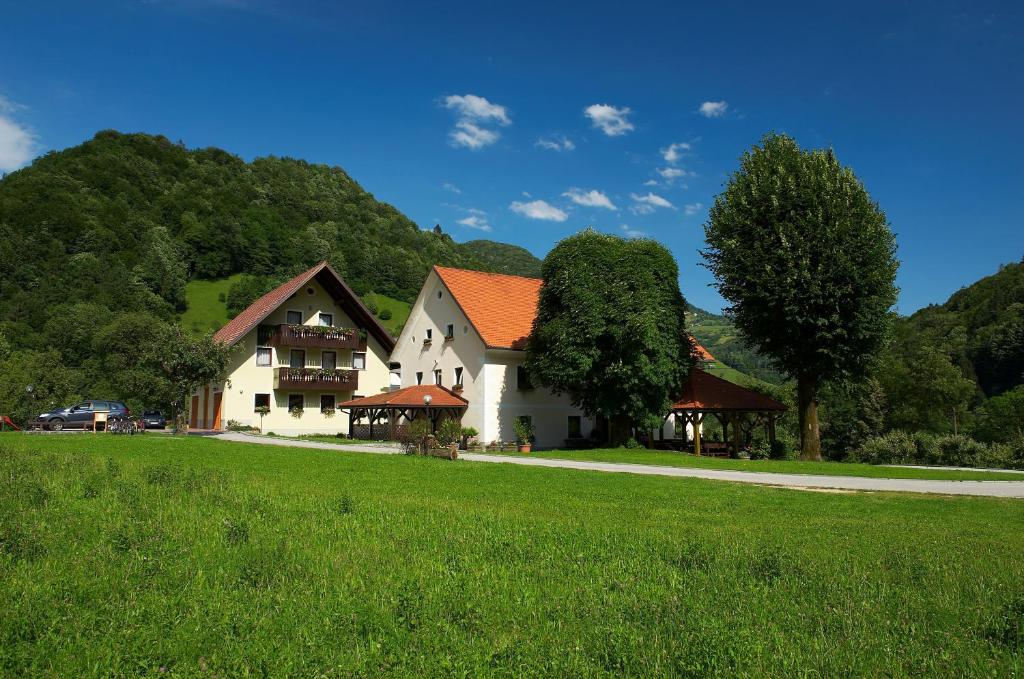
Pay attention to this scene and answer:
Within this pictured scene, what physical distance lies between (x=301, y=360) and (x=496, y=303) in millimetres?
16092

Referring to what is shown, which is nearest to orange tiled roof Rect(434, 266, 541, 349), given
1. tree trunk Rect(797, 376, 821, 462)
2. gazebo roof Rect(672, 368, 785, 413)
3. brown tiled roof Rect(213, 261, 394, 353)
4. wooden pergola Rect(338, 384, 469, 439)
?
wooden pergola Rect(338, 384, 469, 439)

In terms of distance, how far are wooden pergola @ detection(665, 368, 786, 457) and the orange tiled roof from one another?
9.47 meters

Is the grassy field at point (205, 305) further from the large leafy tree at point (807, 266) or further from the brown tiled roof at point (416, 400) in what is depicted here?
the large leafy tree at point (807, 266)

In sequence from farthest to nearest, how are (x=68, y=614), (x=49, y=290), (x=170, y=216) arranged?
(x=170, y=216) → (x=49, y=290) → (x=68, y=614)

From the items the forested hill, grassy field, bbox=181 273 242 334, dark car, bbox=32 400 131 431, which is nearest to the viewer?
dark car, bbox=32 400 131 431

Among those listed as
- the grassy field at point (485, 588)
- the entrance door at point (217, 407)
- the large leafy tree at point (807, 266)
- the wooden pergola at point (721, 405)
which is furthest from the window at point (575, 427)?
the grassy field at point (485, 588)

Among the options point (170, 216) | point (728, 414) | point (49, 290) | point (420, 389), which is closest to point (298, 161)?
point (170, 216)

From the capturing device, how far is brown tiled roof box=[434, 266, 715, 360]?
123ft

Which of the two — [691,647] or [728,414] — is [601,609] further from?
[728,414]

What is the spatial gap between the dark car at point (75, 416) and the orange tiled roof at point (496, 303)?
22.8 meters

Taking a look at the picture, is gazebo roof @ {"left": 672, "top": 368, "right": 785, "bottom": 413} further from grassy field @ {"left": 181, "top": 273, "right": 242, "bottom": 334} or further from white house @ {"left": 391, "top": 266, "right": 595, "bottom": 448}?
grassy field @ {"left": 181, "top": 273, "right": 242, "bottom": 334}

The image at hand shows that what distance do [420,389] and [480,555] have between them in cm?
3098

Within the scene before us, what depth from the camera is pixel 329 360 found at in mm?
48500

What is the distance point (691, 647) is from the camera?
4.65 m
